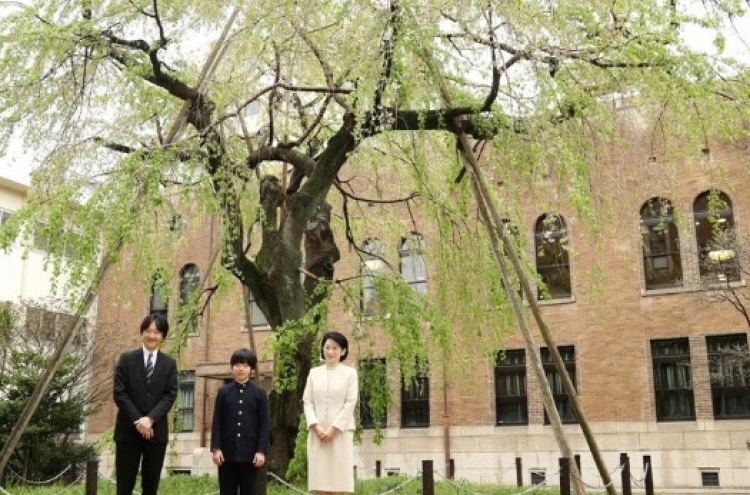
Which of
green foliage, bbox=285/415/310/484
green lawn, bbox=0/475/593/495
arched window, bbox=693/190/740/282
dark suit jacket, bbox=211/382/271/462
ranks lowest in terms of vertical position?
green lawn, bbox=0/475/593/495

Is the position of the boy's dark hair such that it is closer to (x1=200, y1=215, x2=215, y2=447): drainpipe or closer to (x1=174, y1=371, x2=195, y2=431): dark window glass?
(x1=200, y1=215, x2=215, y2=447): drainpipe

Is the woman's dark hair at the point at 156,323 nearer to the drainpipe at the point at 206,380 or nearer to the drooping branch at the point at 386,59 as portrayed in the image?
the drooping branch at the point at 386,59

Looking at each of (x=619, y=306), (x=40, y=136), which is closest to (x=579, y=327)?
(x=619, y=306)

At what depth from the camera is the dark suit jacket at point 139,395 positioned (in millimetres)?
5617

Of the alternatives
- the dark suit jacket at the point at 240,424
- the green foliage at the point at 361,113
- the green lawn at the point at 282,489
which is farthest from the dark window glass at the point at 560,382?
the dark suit jacket at the point at 240,424

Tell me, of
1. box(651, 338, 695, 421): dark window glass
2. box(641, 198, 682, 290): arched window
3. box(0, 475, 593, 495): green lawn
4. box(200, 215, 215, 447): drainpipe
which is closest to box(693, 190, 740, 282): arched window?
box(641, 198, 682, 290): arched window

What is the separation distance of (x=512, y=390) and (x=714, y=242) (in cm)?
638

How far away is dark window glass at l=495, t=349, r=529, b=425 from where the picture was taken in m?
19.6

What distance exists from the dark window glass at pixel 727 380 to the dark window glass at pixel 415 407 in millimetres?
7016

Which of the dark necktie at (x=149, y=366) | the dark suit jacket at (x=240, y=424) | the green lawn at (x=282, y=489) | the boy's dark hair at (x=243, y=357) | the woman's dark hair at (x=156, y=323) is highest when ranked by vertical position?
the woman's dark hair at (x=156, y=323)

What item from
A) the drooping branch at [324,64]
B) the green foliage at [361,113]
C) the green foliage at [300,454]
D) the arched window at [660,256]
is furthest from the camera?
the arched window at [660,256]

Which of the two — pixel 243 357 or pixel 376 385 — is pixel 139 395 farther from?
pixel 376 385

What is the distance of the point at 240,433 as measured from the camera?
237 inches

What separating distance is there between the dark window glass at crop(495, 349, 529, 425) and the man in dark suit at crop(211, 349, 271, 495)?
14.1 m
